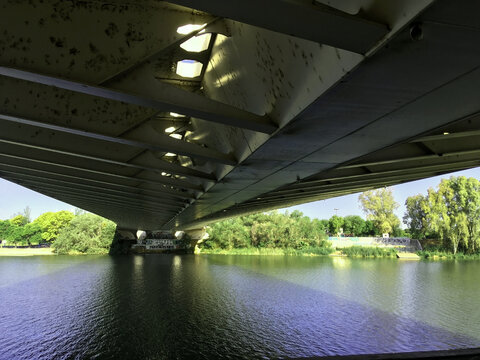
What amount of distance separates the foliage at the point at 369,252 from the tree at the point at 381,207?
59.3ft

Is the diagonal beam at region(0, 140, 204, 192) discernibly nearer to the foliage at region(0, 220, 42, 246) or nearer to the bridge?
the bridge

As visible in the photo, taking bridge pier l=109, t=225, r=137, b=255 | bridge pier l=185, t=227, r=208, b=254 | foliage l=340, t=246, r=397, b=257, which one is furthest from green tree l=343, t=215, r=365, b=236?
bridge pier l=109, t=225, r=137, b=255

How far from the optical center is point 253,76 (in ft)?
14.8

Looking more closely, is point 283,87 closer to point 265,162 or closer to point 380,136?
point 380,136

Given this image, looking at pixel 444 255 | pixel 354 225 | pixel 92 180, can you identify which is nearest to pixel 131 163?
pixel 92 180

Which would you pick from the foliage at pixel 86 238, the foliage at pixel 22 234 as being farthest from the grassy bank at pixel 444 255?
the foliage at pixel 22 234

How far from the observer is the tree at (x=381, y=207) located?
61094mm

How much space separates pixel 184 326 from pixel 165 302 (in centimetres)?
396

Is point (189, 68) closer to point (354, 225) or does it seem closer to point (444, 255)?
point (444, 255)

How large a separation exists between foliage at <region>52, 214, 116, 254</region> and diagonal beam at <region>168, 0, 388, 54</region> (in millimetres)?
47923

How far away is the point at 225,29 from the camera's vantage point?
4465 millimetres

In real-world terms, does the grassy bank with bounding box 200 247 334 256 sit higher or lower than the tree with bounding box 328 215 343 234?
lower

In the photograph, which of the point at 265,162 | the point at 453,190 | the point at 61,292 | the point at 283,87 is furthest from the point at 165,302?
the point at 453,190

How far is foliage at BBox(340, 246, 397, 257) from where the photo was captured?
4312 cm
